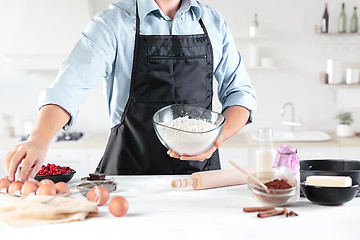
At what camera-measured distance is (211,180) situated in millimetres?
1774

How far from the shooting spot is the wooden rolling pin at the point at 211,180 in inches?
69.0

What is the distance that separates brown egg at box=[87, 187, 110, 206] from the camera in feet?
5.08

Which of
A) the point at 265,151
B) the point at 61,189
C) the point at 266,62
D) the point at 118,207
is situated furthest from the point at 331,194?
the point at 266,62

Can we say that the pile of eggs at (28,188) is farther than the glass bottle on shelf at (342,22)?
No

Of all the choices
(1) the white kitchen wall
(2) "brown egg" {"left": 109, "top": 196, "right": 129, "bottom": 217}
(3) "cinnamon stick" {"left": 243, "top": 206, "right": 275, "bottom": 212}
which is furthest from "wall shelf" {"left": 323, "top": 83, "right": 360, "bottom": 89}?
(2) "brown egg" {"left": 109, "top": 196, "right": 129, "bottom": 217}

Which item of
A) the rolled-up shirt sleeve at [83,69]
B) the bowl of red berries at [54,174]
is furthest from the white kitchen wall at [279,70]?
the bowl of red berries at [54,174]

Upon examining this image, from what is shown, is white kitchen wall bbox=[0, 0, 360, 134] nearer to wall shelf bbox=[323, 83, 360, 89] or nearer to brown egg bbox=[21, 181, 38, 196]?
wall shelf bbox=[323, 83, 360, 89]

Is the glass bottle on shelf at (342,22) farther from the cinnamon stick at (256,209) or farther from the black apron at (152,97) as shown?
the cinnamon stick at (256,209)

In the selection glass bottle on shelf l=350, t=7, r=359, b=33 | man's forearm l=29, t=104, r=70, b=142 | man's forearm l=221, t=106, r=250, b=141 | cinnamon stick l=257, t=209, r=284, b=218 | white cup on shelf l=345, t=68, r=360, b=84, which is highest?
glass bottle on shelf l=350, t=7, r=359, b=33

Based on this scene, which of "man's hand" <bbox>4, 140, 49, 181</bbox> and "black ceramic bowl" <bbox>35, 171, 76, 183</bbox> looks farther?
"black ceramic bowl" <bbox>35, 171, 76, 183</bbox>

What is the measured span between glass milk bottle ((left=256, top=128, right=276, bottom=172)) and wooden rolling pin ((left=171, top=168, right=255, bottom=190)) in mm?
100

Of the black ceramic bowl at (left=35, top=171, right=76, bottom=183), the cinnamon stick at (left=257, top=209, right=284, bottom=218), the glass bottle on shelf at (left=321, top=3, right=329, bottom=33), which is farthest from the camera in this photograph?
the glass bottle on shelf at (left=321, top=3, right=329, bottom=33)

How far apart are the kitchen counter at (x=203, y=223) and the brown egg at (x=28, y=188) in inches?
7.8

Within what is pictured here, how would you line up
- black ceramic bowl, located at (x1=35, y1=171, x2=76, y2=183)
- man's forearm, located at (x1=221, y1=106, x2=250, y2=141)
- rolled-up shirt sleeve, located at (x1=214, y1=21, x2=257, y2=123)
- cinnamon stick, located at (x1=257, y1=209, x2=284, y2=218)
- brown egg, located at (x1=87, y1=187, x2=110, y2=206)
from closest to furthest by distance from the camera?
cinnamon stick, located at (x1=257, y1=209, x2=284, y2=218) → brown egg, located at (x1=87, y1=187, x2=110, y2=206) → black ceramic bowl, located at (x1=35, y1=171, x2=76, y2=183) → man's forearm, located at (x1=221, y1=106, x2=250, y2=141) → rolled-up shirt sleeve, located at (x1=214, y1=21, x2=257, y2=123)
